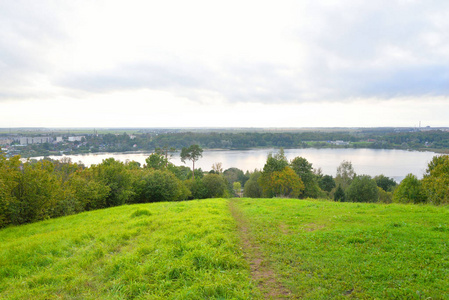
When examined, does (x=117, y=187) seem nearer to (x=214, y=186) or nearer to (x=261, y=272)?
(x=214, y=186)

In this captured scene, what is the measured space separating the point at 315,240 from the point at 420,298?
9.71 feet

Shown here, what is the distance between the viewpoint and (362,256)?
5.52 metres

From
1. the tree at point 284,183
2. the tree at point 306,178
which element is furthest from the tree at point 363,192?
the tree at point 284,183

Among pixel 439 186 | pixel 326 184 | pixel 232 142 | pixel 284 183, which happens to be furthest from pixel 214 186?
pixel 232 142

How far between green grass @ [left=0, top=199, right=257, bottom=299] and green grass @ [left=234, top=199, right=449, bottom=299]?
3.80 feet

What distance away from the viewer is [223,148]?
140m

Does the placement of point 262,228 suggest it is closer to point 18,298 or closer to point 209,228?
point 209,228

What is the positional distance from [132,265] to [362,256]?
549 centimetres

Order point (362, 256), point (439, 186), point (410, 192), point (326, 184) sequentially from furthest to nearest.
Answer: point (326, 184), point (410, 192), point (439, 186), point (362, 256)

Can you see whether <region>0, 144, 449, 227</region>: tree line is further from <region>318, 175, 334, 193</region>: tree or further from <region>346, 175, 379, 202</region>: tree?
<region>318, 175, 334, 193</region>: tree

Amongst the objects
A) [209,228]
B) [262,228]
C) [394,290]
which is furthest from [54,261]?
[394,290]

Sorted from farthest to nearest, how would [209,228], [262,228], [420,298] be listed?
[262,228], [209,228], [420,298]

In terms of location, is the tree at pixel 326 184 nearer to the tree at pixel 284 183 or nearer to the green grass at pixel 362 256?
the tree at pixel 284 183

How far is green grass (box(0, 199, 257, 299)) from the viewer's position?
468 centimetres
